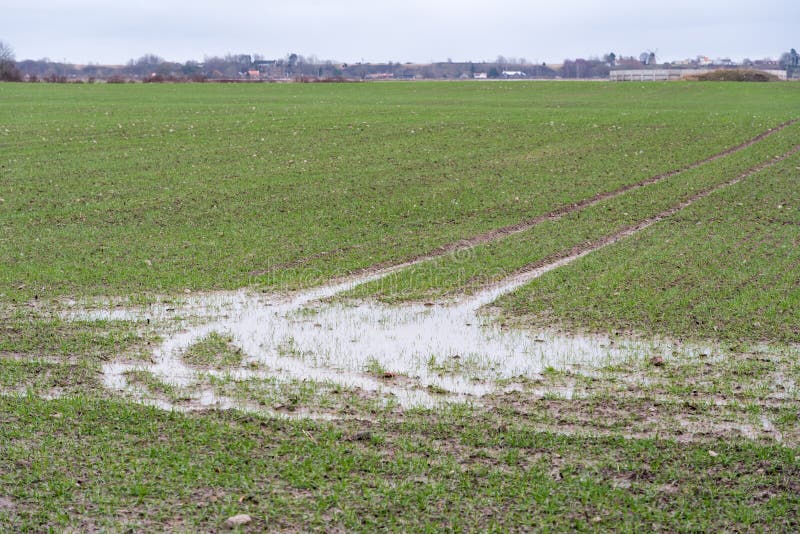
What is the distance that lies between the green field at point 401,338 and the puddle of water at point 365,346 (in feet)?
0.26

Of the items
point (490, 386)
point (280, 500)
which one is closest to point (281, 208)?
point (490, 386)

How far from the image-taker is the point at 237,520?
618 cm

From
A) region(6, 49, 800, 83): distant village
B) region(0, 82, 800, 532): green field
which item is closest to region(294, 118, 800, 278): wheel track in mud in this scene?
region(0, 82, 800, 532): green field

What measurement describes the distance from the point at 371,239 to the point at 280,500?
995cm

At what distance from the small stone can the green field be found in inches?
2.5

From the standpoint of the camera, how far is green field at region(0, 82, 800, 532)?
6598mm

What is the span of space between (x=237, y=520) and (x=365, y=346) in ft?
14.5

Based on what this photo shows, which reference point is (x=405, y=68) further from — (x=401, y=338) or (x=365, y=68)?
(x=401, y=338)

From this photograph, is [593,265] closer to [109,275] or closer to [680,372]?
[680,372]

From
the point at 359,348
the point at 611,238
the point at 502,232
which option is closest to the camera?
the point at 359,348

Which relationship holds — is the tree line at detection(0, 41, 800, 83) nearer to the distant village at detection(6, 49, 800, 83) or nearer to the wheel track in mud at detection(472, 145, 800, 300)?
the distant village at detection(6, 49, 800, 83)

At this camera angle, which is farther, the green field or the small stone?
the green field

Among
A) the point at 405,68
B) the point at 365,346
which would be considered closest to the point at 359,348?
the point at 365,346

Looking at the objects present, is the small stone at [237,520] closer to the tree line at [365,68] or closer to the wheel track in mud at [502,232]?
the wheel track in mud at [502,232]
